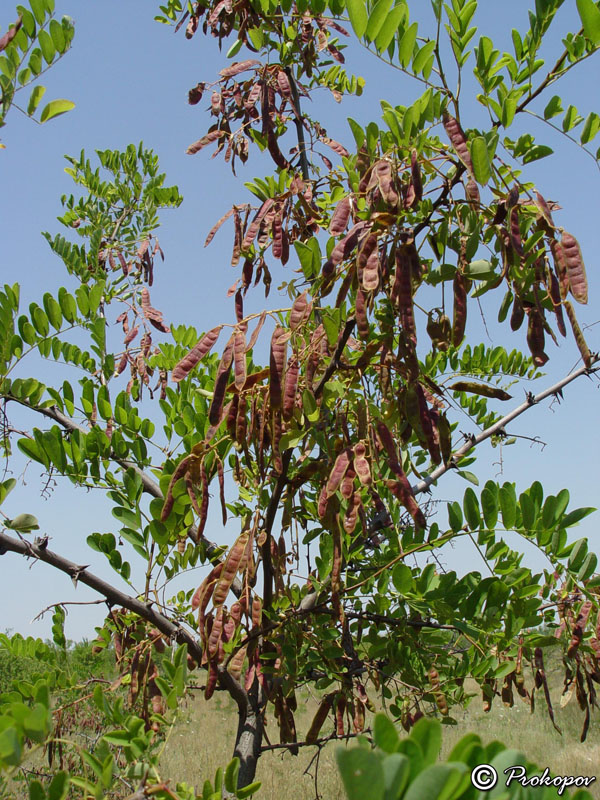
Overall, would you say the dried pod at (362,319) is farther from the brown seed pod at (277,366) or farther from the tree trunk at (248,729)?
the tree trunk at (248,729)

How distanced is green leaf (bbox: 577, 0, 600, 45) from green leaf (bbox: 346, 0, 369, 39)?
427mm

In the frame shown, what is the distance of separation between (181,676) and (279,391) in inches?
20.6

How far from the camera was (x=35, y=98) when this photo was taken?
129cm

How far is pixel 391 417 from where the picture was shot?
1.42 meters

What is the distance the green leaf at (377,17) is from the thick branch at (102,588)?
4.31 ft

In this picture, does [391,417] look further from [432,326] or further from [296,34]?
[296,34]

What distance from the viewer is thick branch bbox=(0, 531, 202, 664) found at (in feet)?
4.56

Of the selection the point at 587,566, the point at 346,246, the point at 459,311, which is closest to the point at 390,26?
the point at 346,246

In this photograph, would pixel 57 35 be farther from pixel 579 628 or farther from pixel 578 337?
pixel 579 628

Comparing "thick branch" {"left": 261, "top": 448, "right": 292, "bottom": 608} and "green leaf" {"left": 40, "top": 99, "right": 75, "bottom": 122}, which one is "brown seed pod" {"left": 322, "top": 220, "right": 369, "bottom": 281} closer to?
"thick branch" {"left": 261, "top": 448, "right": 292, "bottom": 608}

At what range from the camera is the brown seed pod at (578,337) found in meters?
1.12

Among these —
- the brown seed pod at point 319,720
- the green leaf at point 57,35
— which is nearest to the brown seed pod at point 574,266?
the green leaf at point 57,35

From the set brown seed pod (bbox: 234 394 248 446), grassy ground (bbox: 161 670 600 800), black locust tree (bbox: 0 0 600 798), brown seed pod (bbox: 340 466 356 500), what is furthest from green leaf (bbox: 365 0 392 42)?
grassy ground (bbox: 161 670 600 800)

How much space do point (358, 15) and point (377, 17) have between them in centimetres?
5
